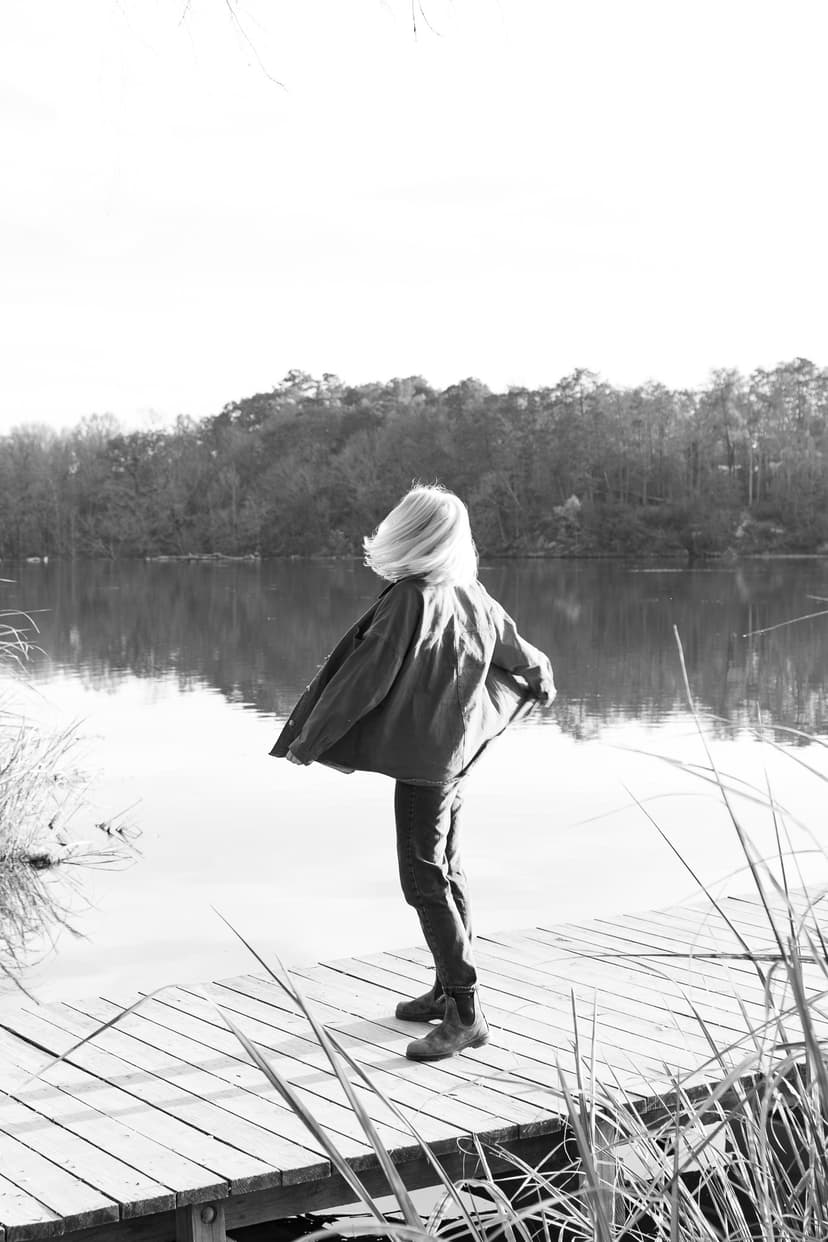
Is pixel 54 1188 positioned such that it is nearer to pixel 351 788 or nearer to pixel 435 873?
pixel 435 873

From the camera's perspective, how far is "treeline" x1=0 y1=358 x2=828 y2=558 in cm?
5856

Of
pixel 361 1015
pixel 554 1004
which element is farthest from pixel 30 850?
pixel 554 1004

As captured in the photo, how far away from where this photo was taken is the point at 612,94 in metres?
4.62

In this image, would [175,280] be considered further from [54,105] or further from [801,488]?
[54,105]

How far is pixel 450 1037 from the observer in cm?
375

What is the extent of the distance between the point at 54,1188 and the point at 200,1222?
33 cm

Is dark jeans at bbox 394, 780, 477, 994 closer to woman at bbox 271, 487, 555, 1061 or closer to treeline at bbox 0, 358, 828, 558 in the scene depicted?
woman at bbox 271, 487, 555, 1061

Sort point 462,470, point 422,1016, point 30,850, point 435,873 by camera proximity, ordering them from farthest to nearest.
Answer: point 462,470 → point 30,850 → point 422,1016 → point 435,873

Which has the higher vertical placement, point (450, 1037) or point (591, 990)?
point (450, 1037)

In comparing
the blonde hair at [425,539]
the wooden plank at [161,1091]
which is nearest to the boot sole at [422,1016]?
the wooden plank at [161,1091]

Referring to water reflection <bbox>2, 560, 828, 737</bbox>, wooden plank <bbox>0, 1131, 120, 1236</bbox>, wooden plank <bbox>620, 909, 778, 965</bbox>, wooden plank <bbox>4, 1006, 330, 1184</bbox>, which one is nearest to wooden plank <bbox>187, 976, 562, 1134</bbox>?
wooden plank <bbox>4, 1006, 330, 1184</bbox>

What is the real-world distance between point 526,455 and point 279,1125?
195 ft

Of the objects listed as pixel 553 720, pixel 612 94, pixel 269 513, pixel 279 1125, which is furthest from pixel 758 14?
pixel 269 513

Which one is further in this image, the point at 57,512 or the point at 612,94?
the point at 57,512
